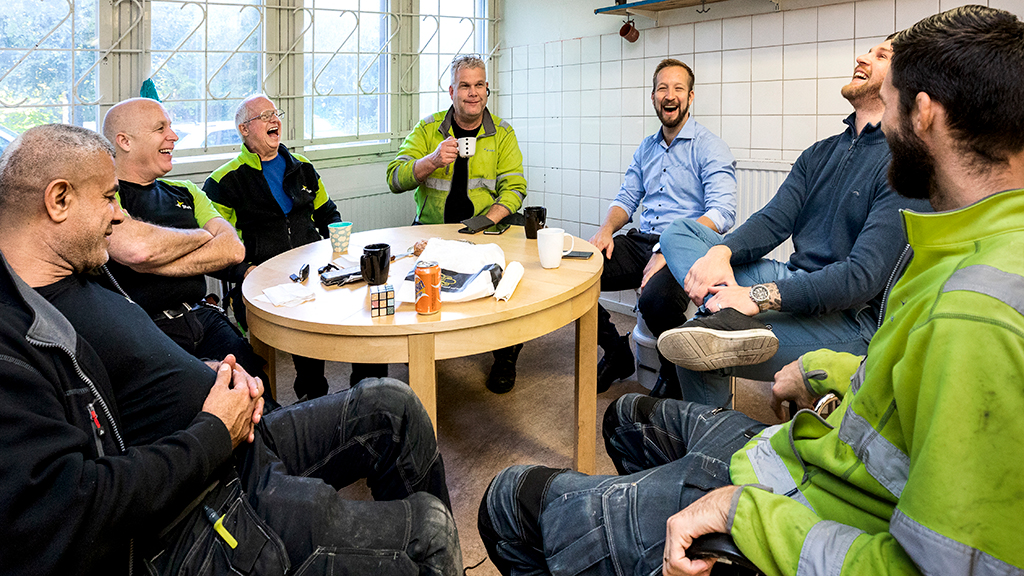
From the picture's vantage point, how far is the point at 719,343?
167cm

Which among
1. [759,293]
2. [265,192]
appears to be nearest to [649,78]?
[265,192]

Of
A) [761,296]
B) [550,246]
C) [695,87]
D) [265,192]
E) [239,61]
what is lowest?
[761,296]

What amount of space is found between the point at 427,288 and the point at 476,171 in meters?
1.78

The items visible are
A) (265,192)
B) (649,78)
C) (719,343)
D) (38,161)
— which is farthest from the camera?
(649,78)

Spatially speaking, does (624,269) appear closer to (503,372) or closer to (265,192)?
(503,372)

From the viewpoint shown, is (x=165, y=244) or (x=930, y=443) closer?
(x=930, y=443)

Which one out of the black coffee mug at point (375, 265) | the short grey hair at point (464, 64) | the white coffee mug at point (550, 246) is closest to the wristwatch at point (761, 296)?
the white coffee mug at point (550, 246)

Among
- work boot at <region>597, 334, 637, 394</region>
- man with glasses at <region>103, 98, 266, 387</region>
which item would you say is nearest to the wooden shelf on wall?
work boot at <region>597, 334, 637, 394</region>

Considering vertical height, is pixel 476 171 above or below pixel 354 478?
above

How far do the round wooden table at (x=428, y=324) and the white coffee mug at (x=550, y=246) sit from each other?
1.2 inches

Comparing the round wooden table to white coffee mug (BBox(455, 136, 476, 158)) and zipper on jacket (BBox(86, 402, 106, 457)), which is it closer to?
zipper on jacket (BBox(86, 402, 106, 457))

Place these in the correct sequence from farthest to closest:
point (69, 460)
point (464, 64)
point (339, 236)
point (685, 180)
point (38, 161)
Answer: point (464, 64)
point (685, 180)
point (339, 236)
point (38, 161)
point (69, 460)

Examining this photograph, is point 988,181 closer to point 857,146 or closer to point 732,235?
point 857,146

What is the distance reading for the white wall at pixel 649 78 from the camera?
289 centimetres
